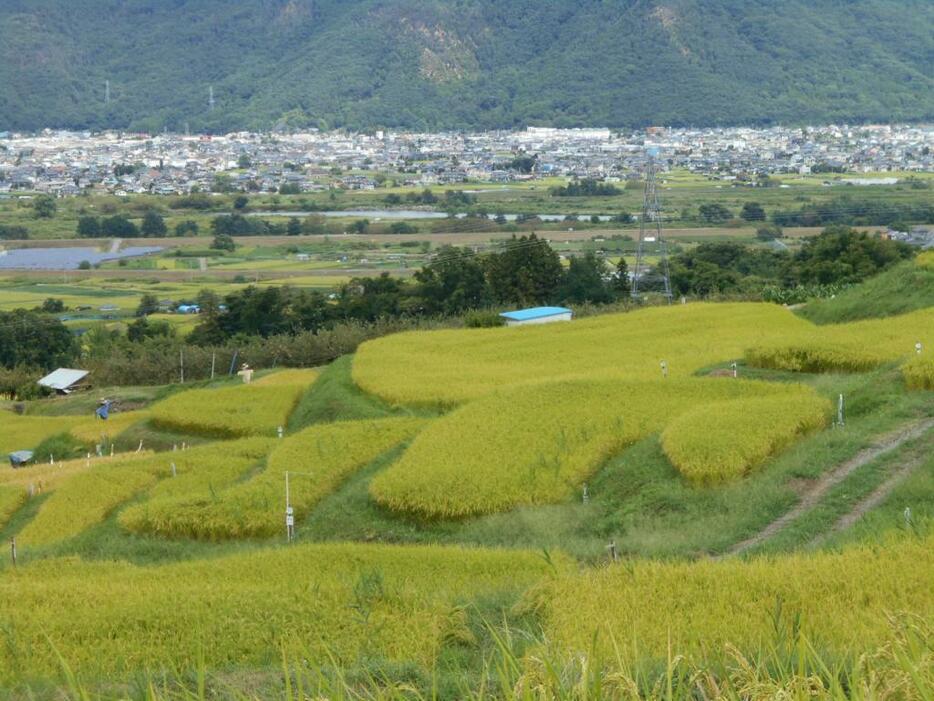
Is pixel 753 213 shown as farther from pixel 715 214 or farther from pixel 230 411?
pixel 230 411

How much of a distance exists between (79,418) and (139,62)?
126 metres

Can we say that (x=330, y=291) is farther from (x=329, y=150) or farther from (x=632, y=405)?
(x=329, y=150)

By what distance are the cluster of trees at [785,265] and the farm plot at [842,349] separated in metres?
14.3

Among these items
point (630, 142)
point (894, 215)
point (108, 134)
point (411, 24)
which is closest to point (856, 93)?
point (630, 142)

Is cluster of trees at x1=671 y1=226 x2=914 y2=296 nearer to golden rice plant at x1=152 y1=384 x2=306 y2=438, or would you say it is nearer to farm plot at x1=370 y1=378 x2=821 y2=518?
golden rice plant at x1=152 y1=384 x2=306 y2=438

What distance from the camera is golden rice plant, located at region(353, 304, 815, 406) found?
2084cm

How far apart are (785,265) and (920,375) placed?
26.9m

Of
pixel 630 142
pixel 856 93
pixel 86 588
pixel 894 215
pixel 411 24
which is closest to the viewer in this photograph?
pixel 86 588

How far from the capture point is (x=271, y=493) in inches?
580

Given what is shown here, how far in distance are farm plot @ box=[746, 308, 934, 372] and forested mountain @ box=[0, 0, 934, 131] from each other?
9334 cm

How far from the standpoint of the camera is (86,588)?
9914mm

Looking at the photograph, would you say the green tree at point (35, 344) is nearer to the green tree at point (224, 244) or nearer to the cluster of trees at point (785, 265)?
the cluster of trees at point (785, 265)

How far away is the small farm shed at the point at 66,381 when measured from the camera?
36.6 metres

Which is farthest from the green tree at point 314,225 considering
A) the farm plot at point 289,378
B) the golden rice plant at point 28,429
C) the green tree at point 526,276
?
the golden rice plant at point 28,429
